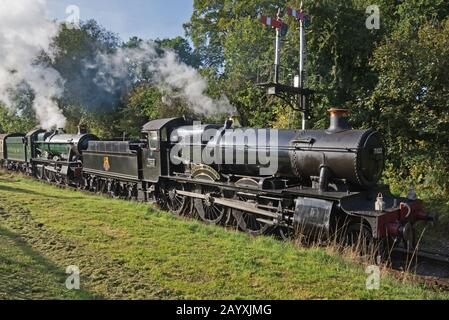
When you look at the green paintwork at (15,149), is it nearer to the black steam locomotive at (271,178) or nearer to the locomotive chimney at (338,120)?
the black steam locomotive at (271,178)

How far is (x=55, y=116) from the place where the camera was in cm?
3130

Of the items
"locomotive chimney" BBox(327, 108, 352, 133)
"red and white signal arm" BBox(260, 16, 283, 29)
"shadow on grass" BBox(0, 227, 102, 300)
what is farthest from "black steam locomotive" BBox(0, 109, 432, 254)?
"shadow on grass" BBox(0, 227, 102, 300)

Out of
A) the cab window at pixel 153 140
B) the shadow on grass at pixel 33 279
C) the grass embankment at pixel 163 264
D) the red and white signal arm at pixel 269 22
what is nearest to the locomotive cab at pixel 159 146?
the cab window at pixel 153 140

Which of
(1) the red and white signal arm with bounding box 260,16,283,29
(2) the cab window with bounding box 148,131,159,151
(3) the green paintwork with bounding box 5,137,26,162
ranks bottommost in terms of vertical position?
(3) the green paintwork with bounding box 5,137,26,162

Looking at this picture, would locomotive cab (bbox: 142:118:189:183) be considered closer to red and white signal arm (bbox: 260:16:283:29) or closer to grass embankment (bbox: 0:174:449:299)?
grass embankment (bbox: 0:174:449:299)

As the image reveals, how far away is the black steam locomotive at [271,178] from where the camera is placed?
8312 mm

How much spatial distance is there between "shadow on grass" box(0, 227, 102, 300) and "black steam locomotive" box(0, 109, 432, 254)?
461 centimetres

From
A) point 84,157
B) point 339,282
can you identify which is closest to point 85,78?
point 84,157

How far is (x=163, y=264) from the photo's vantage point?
6723mm

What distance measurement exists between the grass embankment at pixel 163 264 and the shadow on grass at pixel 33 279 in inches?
0.5

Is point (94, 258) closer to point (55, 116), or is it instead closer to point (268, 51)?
point (268, 51)

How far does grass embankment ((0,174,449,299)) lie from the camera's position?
18.6ft

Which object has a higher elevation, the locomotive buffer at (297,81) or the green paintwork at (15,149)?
the locomotive buffer at (297,81)

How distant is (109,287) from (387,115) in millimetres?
10718
